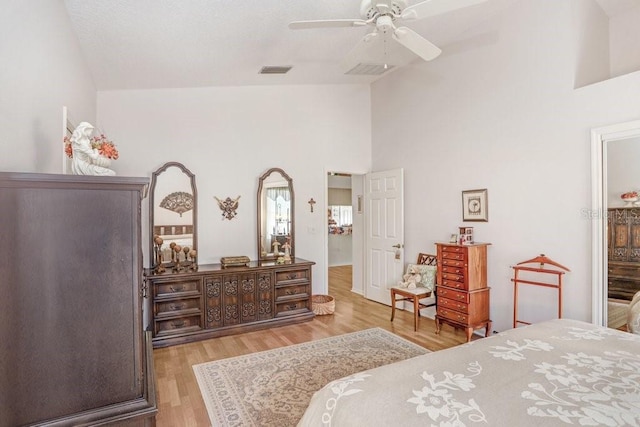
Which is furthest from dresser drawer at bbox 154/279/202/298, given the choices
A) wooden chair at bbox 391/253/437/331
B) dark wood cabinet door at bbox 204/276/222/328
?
wooden chair at bbox 391/253/437/331

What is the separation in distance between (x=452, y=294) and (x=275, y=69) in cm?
347

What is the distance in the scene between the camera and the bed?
1.22 metres

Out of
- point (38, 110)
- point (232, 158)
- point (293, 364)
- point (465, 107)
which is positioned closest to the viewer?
point (38, 110)

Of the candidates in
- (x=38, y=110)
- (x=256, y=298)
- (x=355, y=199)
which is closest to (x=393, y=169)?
(x=355, y=199)

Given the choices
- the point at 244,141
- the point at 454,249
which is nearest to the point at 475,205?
the point at 454,249

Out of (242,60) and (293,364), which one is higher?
(242,60)

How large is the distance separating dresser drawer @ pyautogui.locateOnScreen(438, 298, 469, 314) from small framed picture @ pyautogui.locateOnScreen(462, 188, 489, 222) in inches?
40.0

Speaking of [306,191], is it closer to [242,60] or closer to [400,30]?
[242,60]

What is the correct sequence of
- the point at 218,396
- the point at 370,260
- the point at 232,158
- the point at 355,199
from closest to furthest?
the point at 218,396, the point at 232,158, the point at 370,260, the point at 355,199

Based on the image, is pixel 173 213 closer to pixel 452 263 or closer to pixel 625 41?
→ pixel 452 263

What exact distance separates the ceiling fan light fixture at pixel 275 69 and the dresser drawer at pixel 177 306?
2.89 meters

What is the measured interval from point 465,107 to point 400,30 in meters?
2.12

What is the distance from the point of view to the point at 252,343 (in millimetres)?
3752

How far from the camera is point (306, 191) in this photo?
205 inches
